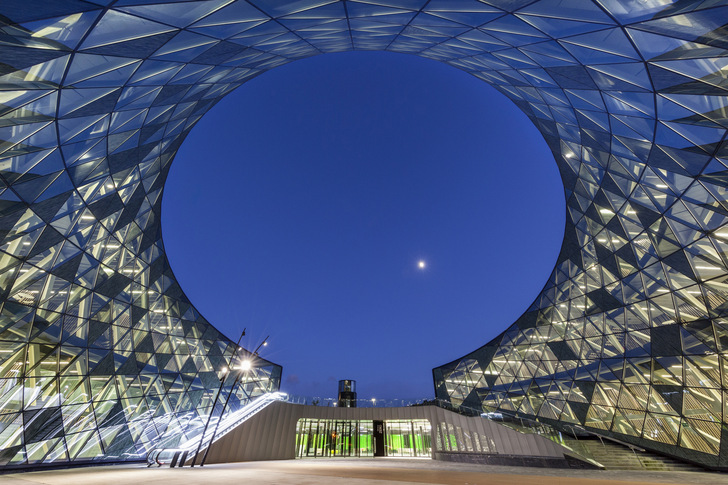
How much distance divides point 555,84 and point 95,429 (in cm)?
3675

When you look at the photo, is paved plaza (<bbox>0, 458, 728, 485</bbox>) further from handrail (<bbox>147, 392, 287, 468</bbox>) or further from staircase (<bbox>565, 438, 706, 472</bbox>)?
staircase (<bbox>565, 438, 706, 472</bbox>)

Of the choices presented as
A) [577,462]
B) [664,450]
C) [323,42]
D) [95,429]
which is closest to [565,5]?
[323,42]

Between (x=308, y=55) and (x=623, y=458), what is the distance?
31812 mm

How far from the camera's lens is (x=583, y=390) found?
27.4 metres

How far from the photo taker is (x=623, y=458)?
67.4 ft

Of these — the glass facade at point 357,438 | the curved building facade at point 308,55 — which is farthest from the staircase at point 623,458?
the glass facade at point 357,438

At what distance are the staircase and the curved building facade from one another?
3.64ft

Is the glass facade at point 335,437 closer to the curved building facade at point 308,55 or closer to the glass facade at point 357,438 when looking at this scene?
the glass facade at point 357,438

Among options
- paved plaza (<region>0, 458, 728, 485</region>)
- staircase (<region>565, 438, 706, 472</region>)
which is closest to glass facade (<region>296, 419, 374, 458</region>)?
staircase (<region>565, 438, 706, 472</region>)

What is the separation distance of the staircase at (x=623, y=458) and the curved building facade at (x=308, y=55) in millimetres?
1108

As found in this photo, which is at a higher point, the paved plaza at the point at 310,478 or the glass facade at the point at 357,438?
the glass facade at the point at 357,438

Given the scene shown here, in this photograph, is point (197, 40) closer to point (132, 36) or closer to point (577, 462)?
point (132, 36)

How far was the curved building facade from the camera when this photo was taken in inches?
421

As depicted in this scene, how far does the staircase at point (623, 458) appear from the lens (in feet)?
64.5
